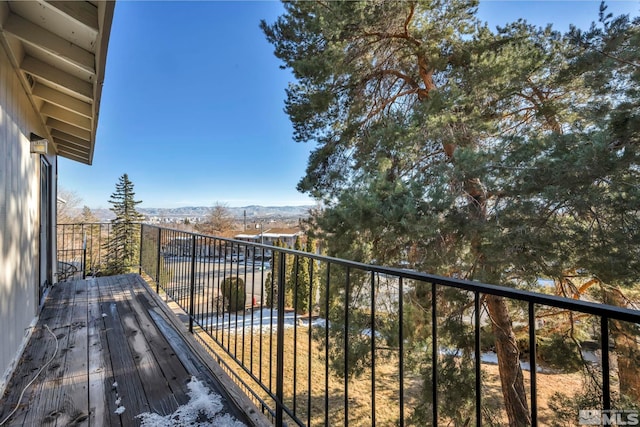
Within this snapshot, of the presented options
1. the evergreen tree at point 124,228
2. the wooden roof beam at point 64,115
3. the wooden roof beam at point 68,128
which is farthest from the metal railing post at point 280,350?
the evergreen tree at point 124,228

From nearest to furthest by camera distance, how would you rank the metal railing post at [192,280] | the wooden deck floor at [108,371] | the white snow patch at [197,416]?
the white snow patch at [197,416], the wooden deck floor at [108,371], the metal railing post at [192,280]

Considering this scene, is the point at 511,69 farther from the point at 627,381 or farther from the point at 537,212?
the point at 627,381

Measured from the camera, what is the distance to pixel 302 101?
7.34m

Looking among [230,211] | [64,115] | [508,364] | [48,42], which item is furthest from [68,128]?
[230,211]

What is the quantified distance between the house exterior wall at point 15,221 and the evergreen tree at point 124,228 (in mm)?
10936

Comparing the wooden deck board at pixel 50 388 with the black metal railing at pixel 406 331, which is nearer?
the wooden deck board at pixel 50 388

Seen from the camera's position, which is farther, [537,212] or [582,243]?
[537,212]

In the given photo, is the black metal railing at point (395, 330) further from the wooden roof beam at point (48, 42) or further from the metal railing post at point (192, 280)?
the wooden roof beam at point (48, 42)

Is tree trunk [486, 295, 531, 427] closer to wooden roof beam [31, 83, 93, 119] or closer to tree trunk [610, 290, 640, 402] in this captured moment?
tree trunk [610, 290, 640, 402]

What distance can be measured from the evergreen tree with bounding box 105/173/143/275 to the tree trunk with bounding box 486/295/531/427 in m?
13.1

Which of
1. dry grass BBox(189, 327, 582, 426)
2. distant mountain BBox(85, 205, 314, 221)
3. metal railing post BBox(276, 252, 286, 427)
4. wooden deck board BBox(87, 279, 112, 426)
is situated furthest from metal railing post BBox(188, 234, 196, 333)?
distant mountain BBox(85, 205, 314, 221)

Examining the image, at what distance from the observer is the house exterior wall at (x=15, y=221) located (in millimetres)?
2090

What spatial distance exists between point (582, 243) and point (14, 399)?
620cm

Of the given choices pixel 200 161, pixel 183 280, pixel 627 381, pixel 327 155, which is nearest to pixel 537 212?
pixel 627 381
